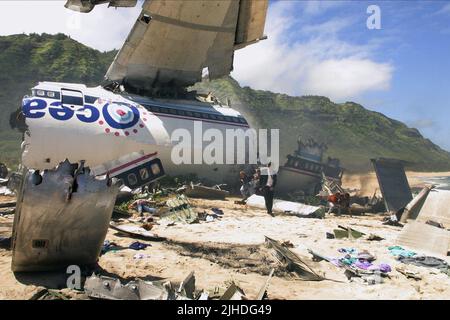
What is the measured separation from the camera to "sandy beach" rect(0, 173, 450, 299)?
22.8 ft

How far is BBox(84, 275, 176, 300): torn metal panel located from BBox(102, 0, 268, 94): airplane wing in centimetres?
1610

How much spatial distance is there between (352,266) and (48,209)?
20.7 feet

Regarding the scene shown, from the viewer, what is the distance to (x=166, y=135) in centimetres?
1936

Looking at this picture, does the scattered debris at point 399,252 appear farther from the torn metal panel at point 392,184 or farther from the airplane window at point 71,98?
the airplane window at point 71,98

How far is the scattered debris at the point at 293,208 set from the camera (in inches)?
640

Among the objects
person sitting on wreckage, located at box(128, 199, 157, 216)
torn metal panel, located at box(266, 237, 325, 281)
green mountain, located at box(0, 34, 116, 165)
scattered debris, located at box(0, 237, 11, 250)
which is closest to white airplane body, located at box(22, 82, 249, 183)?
person sitting on wreckage, located at box(128, 199, 157, 216)

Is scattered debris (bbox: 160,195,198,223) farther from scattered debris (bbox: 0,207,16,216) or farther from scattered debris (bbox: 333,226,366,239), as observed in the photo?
scattered debris (bbox: 0,207,16,216)

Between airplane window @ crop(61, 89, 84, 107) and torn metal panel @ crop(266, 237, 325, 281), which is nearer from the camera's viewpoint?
torn metal panel @ crop(266, 237, 325, 281)

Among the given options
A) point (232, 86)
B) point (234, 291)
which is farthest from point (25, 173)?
point (232, 86)

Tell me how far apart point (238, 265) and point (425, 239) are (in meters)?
5.77

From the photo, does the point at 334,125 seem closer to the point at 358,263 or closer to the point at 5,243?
the point at 358,263

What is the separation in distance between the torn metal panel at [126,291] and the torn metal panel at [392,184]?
646 inches

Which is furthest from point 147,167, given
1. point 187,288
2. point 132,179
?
point 187,288
